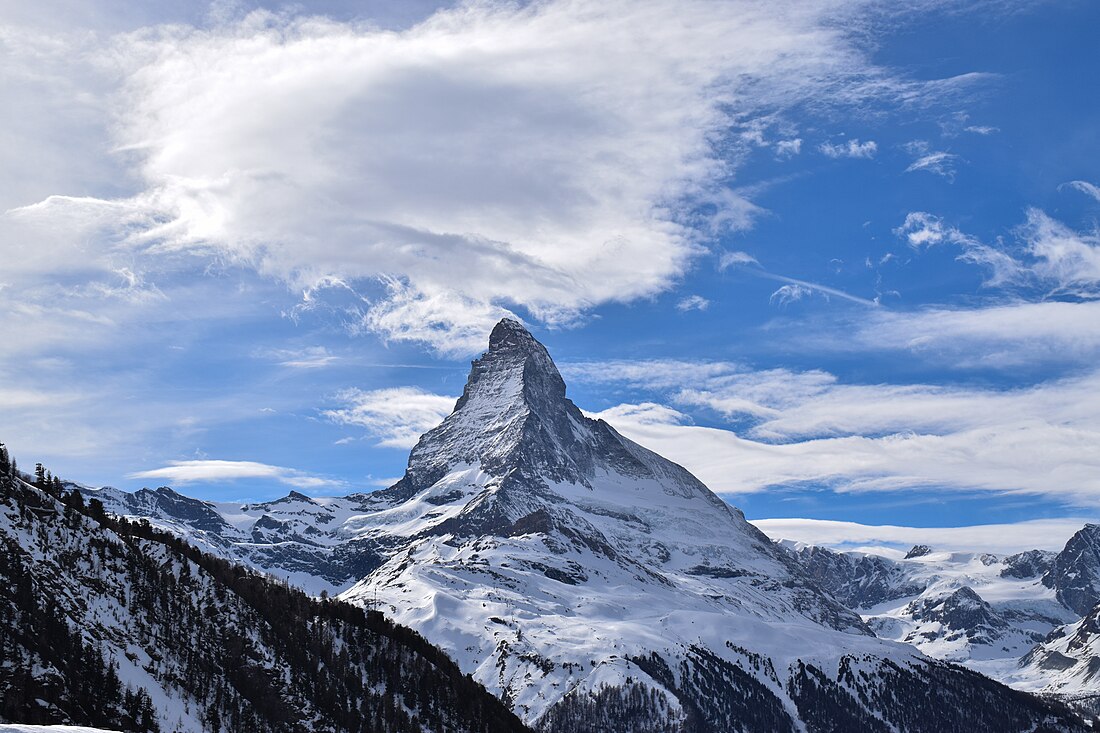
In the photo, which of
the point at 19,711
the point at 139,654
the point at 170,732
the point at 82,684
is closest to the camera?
the point at 19,711

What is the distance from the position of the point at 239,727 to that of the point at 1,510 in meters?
51.8

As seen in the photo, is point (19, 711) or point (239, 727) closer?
point (19, 711)

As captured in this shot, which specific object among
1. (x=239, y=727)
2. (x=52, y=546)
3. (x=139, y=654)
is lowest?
(x=239, y=727)

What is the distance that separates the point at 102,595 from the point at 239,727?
3109 cm

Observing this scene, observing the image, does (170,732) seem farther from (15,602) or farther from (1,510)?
(1,510)

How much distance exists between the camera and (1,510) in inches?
7643

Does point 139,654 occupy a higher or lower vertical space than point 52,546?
lower

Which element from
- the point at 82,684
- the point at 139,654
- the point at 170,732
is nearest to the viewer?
the point at 82,684

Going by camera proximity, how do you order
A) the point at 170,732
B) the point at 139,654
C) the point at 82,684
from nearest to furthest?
the point at 82,684 < the point at 170,732 < the point at 139,654

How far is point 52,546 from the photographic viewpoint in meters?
197

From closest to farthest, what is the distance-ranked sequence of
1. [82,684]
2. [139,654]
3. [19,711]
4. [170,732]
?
1. [19,711]
2. [82,684]
3. [170,732]
4. [139,654]

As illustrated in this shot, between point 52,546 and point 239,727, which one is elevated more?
point 52,546

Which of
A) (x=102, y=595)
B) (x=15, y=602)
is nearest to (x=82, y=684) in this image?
(x=15, y=602)

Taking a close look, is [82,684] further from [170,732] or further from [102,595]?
[102,595]
